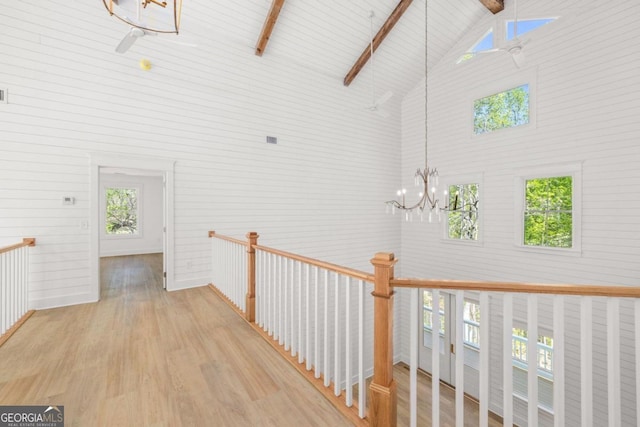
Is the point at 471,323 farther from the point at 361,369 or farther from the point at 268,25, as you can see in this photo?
the point at 268,25

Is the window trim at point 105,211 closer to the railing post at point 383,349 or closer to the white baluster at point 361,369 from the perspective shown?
the white baluster at point 361,369

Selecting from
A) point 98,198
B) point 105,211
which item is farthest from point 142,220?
point 98,198

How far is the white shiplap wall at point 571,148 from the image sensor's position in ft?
14.0

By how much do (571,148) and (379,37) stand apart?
13.7 ft

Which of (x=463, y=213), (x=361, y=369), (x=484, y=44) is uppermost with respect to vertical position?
(x=484, y=44)

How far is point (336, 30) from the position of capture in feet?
18.8

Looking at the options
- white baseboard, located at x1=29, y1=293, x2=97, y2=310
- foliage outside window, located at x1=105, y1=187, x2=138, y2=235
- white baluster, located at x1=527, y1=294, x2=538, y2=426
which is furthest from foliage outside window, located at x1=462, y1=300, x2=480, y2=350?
foliage outside window, located at x1=105, y1=187, x2=138, y2=235

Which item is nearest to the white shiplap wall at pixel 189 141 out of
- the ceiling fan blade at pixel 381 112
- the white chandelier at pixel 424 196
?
the white chandelier at pixel 424 196

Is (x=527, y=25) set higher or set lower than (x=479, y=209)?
higher

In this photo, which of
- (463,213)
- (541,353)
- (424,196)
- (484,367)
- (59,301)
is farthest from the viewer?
(463,213)

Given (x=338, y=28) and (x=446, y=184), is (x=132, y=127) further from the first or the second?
(x=446, y=184)

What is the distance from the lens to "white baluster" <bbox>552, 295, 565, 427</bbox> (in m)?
1.49

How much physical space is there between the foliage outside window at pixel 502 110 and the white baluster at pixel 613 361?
17.0ft

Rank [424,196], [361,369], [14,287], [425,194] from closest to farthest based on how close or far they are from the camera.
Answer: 1. [361,369]
2. [14,287]
3. [425,194]
4. [424,196]
